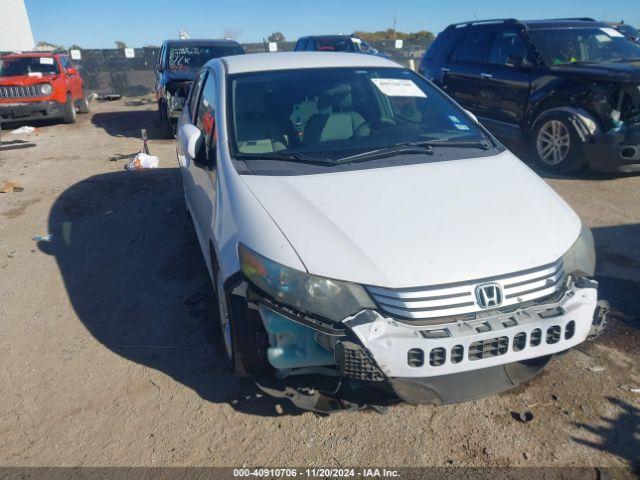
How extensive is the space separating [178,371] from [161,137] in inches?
344

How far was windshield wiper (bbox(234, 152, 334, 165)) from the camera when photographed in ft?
10.4

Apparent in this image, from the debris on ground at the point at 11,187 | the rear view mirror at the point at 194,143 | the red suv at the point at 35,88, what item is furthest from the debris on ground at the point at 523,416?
the red suv at the point at 35,88

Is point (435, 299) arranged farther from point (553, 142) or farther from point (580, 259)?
point (553, 142)

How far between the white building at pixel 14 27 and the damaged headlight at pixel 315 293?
32.3m

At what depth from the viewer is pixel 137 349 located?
353 cm

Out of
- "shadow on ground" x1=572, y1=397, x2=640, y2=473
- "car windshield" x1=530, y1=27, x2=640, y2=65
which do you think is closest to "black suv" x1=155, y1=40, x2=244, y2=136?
"car windshield" x1=530, y1=27, x2=640, y2=65

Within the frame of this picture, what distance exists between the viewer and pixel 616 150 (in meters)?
6.40

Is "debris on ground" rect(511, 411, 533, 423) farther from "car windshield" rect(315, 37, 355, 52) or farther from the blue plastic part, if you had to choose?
"car windshield" rect(315, 37, 355, 52)

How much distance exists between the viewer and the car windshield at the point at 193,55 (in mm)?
10961

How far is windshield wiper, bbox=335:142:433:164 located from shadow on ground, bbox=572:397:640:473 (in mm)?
1711

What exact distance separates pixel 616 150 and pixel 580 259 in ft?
14.7

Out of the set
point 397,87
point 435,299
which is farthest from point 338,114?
point 435,299

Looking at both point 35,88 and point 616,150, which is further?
point 35,88

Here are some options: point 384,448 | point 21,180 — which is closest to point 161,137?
point 21,180
